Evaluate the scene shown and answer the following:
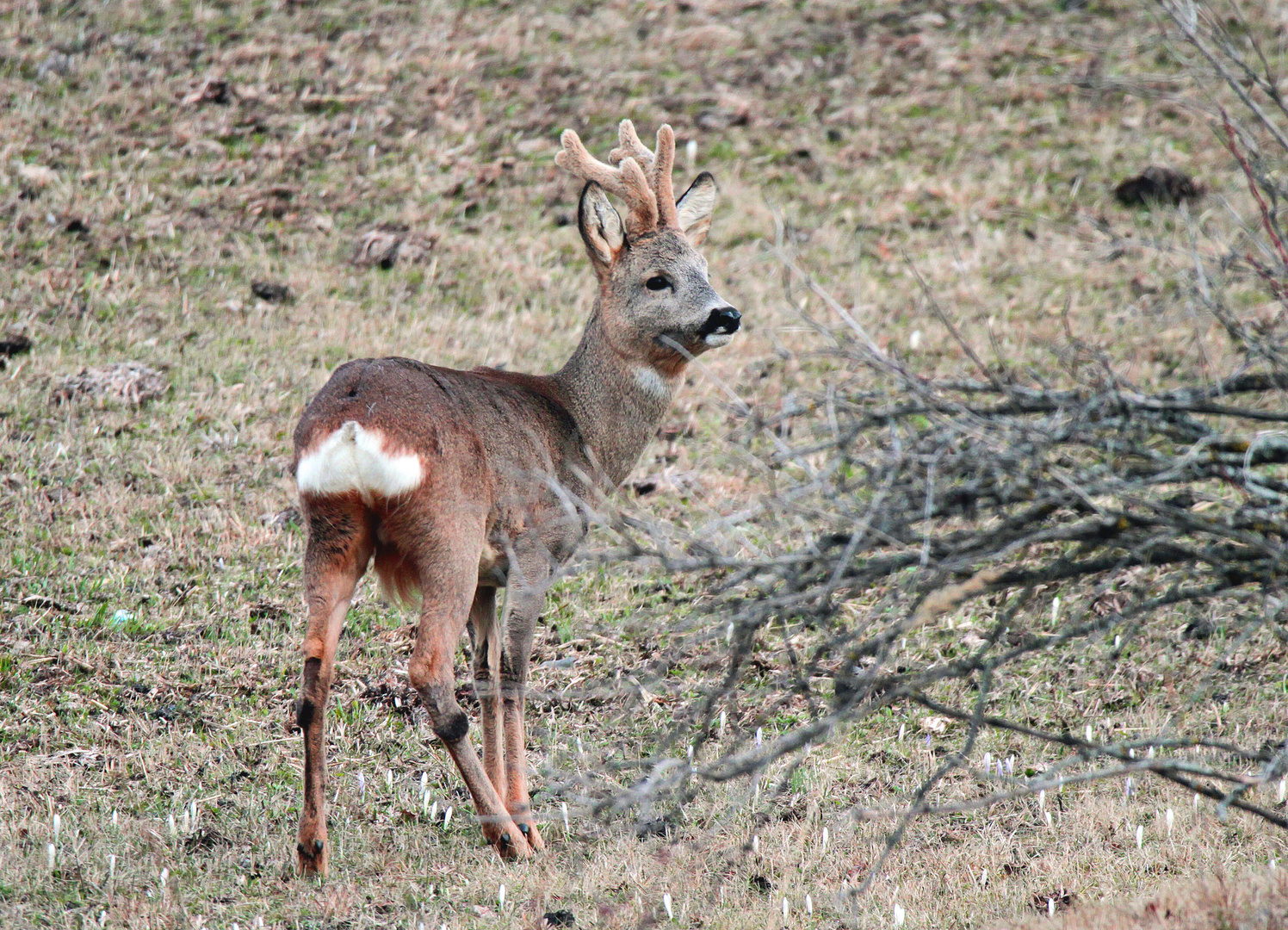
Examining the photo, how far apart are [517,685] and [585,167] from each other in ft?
8.53

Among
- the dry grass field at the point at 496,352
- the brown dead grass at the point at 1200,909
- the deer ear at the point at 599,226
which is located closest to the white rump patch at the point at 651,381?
the deer ear at the point at 599,226

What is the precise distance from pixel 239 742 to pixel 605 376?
2.29 m

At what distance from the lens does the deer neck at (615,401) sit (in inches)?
239

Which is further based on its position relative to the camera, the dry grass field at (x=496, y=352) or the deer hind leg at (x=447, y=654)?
the dry grass field at (x=496, y=352)

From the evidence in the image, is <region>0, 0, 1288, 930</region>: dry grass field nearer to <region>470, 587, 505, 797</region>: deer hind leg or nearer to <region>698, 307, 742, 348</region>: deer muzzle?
<region>470, 587, 505, 797</region>: deer hind leg

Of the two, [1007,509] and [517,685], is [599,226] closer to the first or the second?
[517,685]

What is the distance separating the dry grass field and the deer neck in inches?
22.9

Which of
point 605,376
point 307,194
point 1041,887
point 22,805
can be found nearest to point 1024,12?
point 307,194

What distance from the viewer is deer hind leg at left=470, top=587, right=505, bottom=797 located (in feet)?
18.1

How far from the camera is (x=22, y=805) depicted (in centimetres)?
529

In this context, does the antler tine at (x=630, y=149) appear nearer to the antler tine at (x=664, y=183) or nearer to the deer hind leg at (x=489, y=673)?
the antler tine at (x=664, y=183)

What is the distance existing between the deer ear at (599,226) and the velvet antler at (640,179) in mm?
80

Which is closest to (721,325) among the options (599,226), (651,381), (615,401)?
(651,381)

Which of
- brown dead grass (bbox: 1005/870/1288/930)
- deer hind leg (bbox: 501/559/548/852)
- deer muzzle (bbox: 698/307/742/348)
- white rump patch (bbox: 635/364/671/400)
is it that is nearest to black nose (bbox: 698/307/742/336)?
deer muzzle (bbox: 698/307/742/348)
